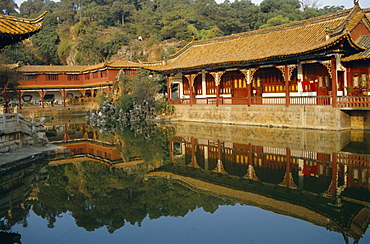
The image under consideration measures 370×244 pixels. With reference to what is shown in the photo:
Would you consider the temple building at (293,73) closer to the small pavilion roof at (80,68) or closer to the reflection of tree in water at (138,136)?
the reflection of tree in water at (138,136)

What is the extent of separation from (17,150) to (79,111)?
2728 cm

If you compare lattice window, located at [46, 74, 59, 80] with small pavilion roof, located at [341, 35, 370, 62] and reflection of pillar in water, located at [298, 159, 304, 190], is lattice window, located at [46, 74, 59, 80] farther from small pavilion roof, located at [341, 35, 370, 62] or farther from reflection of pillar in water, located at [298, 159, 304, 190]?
reflection of pillar in water, located at [298, 159, 304, 190]

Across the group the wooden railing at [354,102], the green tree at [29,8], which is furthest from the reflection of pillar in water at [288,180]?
the green tree at [29,8]

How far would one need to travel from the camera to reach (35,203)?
24.9 ft

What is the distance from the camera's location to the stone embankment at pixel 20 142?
1168 cm

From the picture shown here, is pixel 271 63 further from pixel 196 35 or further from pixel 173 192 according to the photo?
pixel 196 35

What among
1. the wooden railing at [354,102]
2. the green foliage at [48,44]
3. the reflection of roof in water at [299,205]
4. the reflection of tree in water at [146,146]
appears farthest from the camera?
the green foliage at [48,44]

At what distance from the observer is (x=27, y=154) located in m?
12.2

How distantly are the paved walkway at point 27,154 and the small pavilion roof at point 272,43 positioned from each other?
11.9 m

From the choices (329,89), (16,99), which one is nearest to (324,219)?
(329,89)

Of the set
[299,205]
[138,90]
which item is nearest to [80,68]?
[138,90]

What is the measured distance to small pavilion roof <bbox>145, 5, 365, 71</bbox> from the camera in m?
16.9

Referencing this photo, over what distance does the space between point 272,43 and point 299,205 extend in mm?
16135

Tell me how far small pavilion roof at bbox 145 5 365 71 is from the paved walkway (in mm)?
11914
